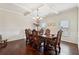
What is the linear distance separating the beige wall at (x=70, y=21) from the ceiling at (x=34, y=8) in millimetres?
84

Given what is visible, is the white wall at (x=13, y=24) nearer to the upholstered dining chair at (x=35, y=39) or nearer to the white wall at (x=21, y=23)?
the white wall at (x=21, y=23)

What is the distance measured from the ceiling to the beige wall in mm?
84

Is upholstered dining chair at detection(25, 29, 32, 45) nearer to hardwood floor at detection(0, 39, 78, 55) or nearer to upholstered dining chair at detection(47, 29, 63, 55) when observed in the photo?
hardwood floor at detection(0, 39, 78, 55)

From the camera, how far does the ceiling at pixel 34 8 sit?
223cm

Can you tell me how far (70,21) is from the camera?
224cm

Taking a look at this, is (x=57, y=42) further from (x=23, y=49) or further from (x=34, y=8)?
(x=34, y=8)

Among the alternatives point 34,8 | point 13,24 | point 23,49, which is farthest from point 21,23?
point 23,49

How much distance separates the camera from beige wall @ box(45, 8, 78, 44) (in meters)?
2.21

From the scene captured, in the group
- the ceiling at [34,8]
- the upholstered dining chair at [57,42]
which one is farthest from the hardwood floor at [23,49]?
the ceiling at [34,8]

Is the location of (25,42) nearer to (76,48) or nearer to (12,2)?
(12,2)

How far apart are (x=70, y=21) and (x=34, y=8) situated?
2.29 ft

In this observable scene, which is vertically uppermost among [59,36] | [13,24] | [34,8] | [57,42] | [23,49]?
[34,8]

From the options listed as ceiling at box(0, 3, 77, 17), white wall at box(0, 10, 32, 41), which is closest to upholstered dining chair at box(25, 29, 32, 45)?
white wall at box(0, 10, 32, 41)

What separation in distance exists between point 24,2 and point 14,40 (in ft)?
2.39
